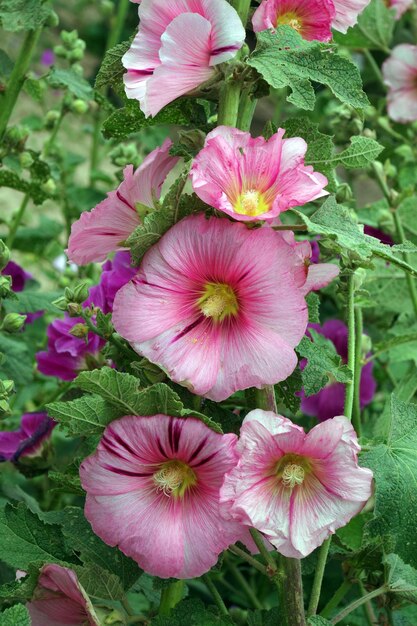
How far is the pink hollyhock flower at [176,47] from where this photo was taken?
628 millimetres

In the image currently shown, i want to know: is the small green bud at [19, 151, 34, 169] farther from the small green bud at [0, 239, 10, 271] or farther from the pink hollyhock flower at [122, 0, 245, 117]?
the pink hollyhock flower at [122, 0, 245, 117]

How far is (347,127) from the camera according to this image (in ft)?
3.42

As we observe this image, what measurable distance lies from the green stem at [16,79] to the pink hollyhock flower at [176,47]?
40 cm

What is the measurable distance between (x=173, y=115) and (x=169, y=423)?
25 cm

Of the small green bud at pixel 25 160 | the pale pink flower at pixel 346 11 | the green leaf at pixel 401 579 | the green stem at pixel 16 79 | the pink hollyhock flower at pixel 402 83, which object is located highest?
the pale pink flower at pixel 346 11

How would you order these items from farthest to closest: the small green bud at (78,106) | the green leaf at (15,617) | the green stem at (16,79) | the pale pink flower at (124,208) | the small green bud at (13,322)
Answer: the small green bud at (78,106), the green stem at (16,79), the small green bud at (13,322), the pale pink flower at (124,208), the green leaf at (15,617)

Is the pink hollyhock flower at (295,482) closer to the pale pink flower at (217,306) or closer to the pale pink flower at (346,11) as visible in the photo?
the pale pink flower at (217,306)

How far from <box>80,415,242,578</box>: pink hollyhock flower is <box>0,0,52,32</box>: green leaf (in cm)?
46

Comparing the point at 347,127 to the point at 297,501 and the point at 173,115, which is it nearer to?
the point at 173,115

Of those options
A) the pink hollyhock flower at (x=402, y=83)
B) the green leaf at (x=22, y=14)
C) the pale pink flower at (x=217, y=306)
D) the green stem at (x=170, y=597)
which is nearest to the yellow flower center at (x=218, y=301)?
the pale pink flower at (x=217, y=306)

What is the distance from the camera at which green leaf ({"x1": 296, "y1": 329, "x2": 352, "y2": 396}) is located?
68cm

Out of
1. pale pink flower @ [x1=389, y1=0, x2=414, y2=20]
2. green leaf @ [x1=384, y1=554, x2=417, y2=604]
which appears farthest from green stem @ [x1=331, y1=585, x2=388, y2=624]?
pale pink flower @ [x1=389, y1=0, x2=414, y2=20]

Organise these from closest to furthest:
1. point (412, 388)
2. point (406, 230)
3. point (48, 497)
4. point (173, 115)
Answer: point (173, 115)
point (412, 388)
point (48, 497)
point (406, 230)

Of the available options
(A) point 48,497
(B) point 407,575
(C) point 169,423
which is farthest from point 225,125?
(A) point 48,497
